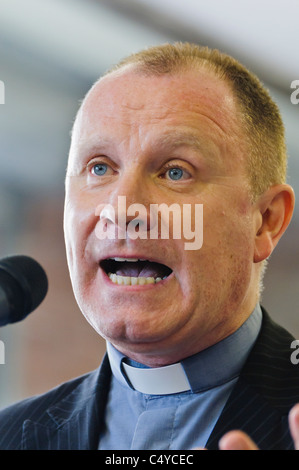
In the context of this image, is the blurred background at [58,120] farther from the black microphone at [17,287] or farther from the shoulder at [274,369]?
the black microphone at [17,287]

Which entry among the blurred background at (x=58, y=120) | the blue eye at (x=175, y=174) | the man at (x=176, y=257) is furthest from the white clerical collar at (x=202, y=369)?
the blurred background at (x=58, y=120)

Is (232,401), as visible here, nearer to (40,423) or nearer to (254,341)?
(254,341)

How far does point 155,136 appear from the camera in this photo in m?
0.85

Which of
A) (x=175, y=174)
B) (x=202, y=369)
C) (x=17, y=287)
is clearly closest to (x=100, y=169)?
(x=175, y=174)

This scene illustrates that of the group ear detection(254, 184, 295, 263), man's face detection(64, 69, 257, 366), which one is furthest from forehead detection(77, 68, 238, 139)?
ear detection(254, 184, 295, 263)

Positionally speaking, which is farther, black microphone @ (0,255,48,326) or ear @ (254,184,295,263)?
ear @ (254,184,295,263)

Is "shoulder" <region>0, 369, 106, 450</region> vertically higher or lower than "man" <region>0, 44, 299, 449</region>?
lower

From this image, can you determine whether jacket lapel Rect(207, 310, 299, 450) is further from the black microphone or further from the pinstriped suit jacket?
the black microphone

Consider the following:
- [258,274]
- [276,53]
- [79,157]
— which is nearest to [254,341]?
[258,274]

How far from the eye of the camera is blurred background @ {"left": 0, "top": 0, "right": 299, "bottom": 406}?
58.4 inches

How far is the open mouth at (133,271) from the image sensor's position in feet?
2.77

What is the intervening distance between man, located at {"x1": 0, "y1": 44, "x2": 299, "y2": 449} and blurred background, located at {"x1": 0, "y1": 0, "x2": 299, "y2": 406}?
551mm

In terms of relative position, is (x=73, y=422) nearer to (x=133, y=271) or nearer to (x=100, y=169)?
(x=133, y=271)

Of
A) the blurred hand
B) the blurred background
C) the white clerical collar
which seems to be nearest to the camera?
the blurred hand
